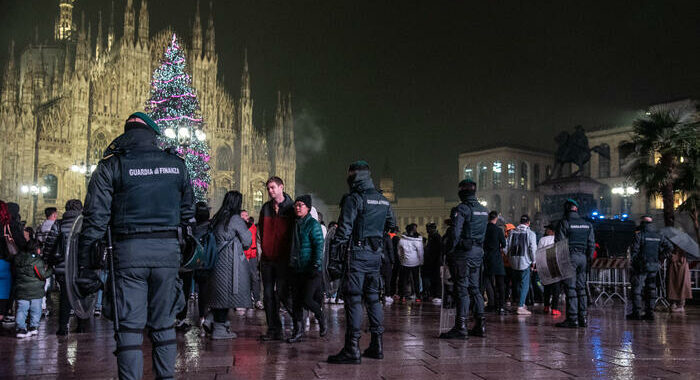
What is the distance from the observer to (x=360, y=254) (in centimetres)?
589

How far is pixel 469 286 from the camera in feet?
25.1

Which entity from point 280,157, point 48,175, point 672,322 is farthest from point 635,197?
point 672,322

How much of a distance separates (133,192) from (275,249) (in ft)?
10.7

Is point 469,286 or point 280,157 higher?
point 280,157

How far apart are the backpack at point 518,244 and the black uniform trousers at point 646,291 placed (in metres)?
1.77

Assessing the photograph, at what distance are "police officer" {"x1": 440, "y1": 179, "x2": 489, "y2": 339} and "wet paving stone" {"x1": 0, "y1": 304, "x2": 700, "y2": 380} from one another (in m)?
0.26

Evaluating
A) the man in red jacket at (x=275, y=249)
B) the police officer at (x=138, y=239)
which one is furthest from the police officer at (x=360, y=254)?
the police officer at (x=138, y=239)

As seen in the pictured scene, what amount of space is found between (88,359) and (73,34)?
65.9 meters

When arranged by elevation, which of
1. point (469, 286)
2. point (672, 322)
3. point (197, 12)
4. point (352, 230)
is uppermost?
point (197, 12)

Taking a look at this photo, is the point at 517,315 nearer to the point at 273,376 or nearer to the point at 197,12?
the point at 273,376

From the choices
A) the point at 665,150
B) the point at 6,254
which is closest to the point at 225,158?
the point at 665,150

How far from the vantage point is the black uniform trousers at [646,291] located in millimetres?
10328

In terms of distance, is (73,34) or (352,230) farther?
(73,34)

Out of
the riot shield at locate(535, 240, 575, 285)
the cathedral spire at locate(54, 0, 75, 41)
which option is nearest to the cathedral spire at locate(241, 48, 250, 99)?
the cathedral spire at locate(54, 0, 75, 41)
